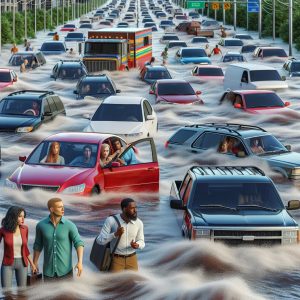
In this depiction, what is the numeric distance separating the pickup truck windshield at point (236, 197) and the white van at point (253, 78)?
25.8 meters

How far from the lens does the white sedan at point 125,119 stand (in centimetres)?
2759

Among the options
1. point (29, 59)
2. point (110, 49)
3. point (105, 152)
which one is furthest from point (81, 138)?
point (29, 59)

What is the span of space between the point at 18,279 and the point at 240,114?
977 inches

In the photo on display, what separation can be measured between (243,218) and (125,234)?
2865 mm

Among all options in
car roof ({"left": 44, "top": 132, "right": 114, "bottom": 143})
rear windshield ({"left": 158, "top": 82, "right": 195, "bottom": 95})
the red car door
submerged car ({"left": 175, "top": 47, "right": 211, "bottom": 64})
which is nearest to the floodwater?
the red car door

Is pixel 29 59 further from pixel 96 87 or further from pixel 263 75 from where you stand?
pixel 263 75

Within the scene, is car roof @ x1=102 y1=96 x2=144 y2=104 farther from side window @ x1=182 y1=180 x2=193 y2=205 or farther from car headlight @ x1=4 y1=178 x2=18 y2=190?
side window @ x1=182 y1=180 x2=193 y2=205

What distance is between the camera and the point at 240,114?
36.4 metres

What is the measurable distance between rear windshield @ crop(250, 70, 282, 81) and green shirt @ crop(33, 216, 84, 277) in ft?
100

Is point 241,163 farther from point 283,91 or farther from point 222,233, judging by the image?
point 283,91

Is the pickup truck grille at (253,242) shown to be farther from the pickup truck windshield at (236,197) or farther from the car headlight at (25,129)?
the car headlight at (25,129)

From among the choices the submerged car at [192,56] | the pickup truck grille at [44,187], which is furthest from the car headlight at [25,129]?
the submerged car at [192,56]

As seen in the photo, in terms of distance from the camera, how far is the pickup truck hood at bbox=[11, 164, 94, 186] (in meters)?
18.8

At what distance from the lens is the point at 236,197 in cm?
1551
